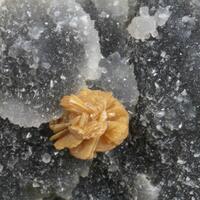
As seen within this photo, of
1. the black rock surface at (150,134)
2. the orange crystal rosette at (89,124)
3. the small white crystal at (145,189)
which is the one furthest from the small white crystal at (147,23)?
the small white crystal at (145,189)

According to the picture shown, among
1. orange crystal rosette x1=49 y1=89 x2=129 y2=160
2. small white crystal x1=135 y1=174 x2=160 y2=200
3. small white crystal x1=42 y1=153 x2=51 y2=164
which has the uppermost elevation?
orange crystal rosette x1=49 y1=89 x2=129 y2=160

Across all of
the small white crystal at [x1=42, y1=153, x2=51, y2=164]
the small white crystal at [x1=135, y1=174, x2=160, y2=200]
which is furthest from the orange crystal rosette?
the small white crystal at [x1=135, y1=174, x2=160, y2=200]

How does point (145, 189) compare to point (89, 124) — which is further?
point (145, 189)

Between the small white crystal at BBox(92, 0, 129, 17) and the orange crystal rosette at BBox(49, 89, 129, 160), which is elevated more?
the small white crystal at BBox(92, 0, 129, 17)

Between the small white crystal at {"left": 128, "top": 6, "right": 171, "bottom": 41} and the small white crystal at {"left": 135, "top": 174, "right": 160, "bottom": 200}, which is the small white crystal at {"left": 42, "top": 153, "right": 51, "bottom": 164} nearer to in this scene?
the small white crystal at {"left": 135, "top": 174, "right": 160, "bottom": 200}

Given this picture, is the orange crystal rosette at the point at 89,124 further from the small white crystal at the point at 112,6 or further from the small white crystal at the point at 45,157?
the small white crystal at the point at 112,6

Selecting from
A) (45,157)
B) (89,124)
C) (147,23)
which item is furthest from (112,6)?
(45,157)

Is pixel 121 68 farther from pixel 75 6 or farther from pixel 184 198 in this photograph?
pixel 184 198

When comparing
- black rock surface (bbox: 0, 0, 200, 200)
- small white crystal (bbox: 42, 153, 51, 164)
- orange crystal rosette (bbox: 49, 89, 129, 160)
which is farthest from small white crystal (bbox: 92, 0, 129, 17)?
small white crystal (bbox: 42, 153, 51, 164)

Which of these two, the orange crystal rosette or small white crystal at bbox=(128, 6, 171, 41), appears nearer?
the orange crystal rosette

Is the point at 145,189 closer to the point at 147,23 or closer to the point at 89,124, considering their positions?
the point at 89,124
